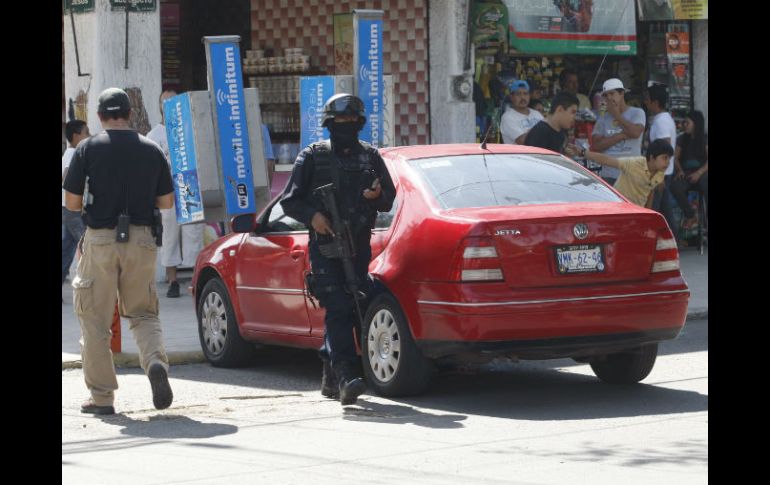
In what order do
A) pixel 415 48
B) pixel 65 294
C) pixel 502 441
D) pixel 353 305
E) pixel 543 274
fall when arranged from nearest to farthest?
pixel 502 441 → pixel 543 274 → pixel 353 305 → pixel 65 294 → pixel 415 48

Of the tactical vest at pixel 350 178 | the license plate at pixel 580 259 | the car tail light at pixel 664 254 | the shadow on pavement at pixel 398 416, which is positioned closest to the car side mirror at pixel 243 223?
the tactical vest at pixel 350 178

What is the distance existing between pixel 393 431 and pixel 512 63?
10.6 metres

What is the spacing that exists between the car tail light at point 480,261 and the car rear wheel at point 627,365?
4.02 feet

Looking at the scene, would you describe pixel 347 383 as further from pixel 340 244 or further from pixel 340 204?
pixel 340 204

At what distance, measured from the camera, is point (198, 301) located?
11719mm

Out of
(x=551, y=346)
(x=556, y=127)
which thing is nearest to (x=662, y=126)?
(x=556, y=127)

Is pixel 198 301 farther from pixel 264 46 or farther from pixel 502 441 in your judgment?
pixel 264 46

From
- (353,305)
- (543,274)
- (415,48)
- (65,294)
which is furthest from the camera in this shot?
(415,48)

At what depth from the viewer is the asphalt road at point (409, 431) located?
7.07 meters

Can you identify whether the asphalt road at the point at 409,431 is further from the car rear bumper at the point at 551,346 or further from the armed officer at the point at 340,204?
the armed officer at the point at 340,204

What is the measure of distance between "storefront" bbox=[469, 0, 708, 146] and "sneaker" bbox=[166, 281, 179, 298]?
387 centimetres

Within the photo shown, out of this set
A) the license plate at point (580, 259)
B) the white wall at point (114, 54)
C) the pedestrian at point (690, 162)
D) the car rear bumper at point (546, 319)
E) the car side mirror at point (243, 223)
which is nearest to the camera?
the car rear bumper at point (546, 319)

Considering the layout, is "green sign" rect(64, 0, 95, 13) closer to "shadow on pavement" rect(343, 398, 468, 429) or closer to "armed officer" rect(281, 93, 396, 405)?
"armed officer" rect(281, 93, 396, 405)
